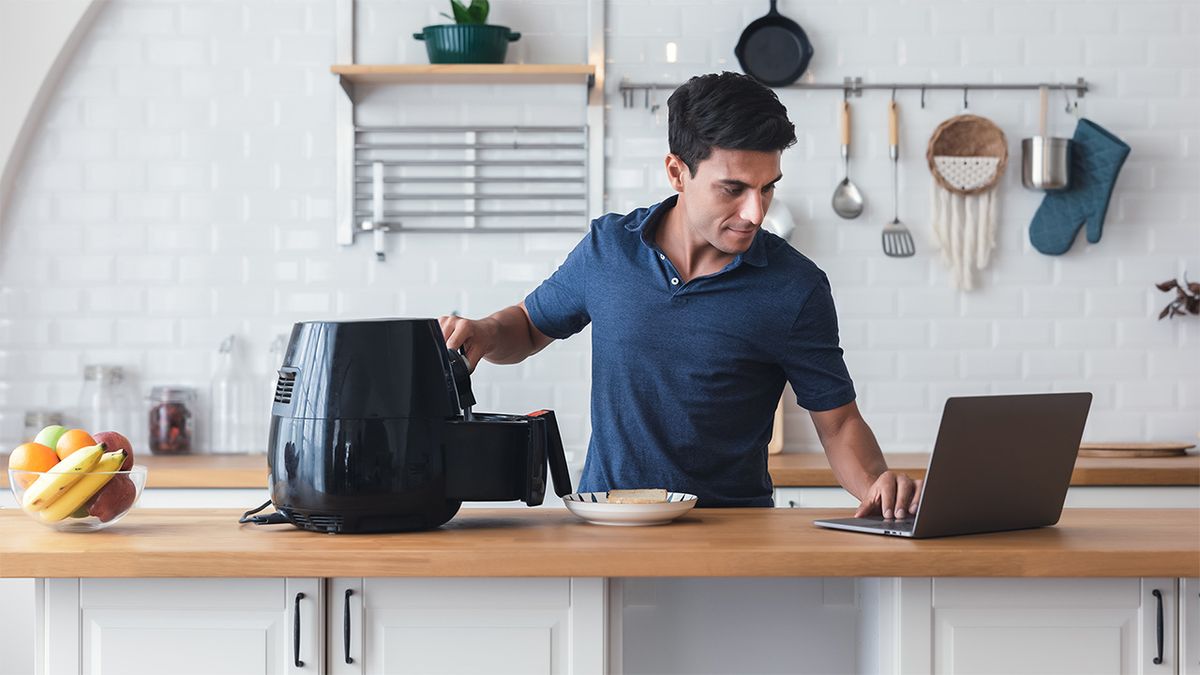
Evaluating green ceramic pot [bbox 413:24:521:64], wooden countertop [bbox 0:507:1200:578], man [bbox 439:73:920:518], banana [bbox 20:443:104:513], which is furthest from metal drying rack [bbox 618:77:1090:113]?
banana [bbox 20:443:104:513]

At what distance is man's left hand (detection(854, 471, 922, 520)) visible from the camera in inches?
81.7

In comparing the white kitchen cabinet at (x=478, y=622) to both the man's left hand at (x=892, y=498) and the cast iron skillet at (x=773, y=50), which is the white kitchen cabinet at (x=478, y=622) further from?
the cast iron skillet at (x=773, y=50)

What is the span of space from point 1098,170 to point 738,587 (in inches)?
98.6

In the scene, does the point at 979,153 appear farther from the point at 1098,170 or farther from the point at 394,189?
the point at 394,189

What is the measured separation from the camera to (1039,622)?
187cm

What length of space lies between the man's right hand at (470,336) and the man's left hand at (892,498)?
0.73 metres

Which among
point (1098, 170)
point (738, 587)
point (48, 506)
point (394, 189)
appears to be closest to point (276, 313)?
point (394, 189)

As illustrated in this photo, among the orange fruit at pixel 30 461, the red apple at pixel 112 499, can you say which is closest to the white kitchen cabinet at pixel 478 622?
the red apple at pixel 112 499

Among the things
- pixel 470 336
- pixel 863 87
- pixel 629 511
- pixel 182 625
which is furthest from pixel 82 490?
pixel 863 87

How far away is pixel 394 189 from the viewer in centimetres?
401

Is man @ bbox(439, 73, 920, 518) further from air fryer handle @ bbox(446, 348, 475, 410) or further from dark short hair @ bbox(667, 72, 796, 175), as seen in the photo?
air fryer handle @ bbox(446, 348, 475, 410)

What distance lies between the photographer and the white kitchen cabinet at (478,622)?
1847 mm

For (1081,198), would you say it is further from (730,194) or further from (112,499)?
(112,499)

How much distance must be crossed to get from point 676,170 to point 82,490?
1219 millimetres
